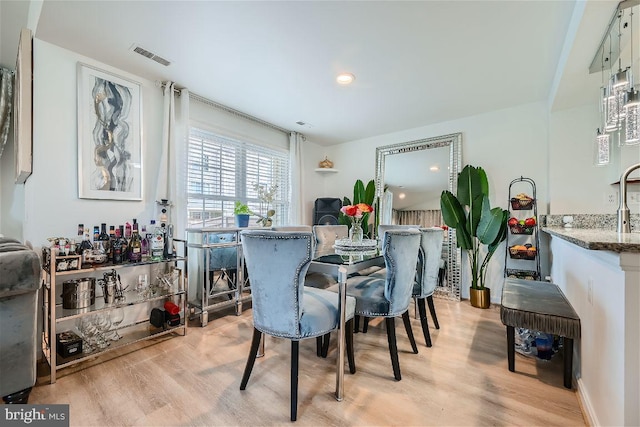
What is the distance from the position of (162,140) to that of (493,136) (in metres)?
4.02

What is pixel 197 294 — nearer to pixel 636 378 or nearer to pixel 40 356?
pixel 40 356

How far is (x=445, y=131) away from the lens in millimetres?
3955

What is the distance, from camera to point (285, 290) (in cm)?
150

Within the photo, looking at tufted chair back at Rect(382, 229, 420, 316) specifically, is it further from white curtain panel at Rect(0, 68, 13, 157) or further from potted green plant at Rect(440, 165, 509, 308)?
white curtain panel at Rect(0, 68, 13, 157)

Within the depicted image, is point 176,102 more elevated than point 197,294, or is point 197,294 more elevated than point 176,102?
point 176,102

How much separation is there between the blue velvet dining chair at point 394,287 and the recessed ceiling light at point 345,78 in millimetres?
1687

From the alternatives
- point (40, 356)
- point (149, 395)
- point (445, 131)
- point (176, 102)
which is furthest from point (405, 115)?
point (40, 356)

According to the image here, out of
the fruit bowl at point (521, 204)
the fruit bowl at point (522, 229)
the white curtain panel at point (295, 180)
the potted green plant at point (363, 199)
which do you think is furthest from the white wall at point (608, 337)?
the white curtain panel at point (295, 180)

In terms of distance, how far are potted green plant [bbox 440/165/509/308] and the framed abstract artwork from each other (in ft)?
12.0

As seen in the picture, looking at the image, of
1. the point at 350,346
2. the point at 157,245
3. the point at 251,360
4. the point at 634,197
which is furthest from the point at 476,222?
the point at 157,245

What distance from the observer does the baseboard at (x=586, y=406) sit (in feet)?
4.56

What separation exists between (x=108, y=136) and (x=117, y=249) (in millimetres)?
1067

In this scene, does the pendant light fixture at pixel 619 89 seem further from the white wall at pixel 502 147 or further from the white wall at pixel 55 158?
the white wall at pixel 55 158

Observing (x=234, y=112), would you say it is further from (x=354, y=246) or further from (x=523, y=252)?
(x=523, y=252)
